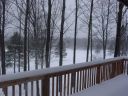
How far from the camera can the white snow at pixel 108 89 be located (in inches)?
377

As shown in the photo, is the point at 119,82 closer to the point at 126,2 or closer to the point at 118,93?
the point at 118,93

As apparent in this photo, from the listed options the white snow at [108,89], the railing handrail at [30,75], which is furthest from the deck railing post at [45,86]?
the white snow at [108,89]

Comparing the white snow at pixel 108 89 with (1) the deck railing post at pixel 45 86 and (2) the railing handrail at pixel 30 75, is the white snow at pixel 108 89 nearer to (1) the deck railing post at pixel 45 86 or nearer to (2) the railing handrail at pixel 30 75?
(2) the railing handrail at pixel 30 75

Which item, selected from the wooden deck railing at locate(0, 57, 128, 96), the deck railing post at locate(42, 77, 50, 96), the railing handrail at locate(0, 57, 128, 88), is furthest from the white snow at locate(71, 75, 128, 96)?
the deck railing post at locate(42, 77, 50, 96)

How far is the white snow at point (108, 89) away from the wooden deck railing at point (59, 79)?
0.21 meters

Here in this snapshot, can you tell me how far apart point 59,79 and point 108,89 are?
280cm

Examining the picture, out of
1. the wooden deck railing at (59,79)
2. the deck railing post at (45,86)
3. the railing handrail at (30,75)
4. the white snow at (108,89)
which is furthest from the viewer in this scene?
the white snow at (108,89)

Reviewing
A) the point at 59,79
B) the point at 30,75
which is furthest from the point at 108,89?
the point at 30,75

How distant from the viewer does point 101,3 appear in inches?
1455

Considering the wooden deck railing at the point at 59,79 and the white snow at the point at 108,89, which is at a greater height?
the wooden deck railing at the point at 59,79

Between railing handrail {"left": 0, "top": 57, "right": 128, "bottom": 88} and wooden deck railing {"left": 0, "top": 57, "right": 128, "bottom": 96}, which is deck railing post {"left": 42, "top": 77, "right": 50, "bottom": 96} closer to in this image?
wooden deck railing {"left": 0, "top": 57, "right": 128, "bottom": 96}

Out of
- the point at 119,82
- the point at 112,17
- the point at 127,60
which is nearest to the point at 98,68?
the point at 119,82

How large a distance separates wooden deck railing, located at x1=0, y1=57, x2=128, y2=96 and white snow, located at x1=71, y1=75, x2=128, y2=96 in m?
0.21

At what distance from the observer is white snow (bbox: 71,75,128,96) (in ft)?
31.4
